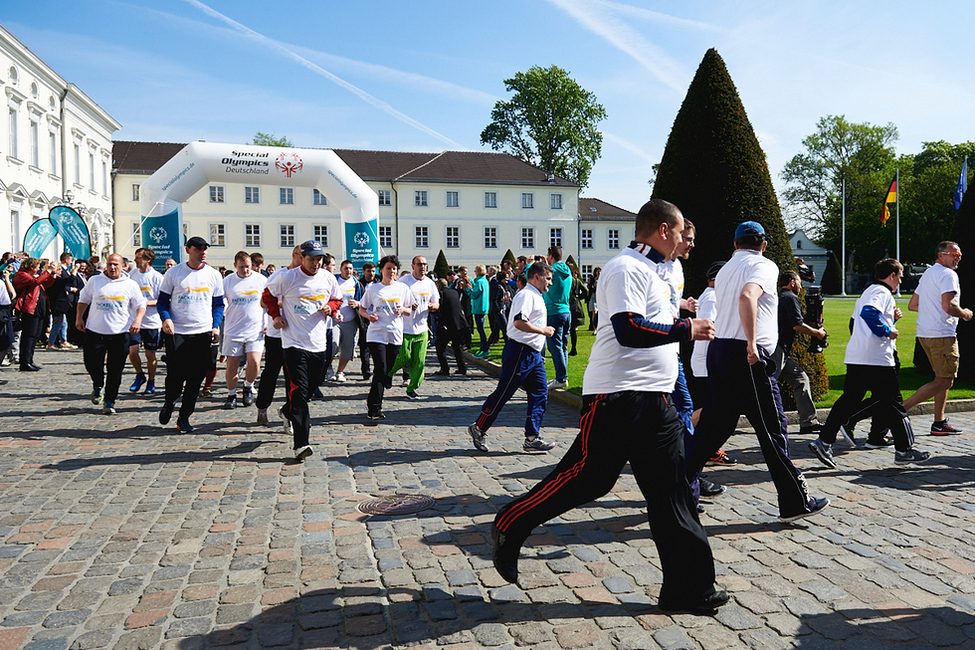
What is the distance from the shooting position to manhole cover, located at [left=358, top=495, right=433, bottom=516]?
5434mm

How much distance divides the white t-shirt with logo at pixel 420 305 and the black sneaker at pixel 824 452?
205 inches

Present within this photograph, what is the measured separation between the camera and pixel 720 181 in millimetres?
9336

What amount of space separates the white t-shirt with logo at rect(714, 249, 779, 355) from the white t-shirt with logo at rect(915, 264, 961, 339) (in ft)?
11.9

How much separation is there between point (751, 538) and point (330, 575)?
8.46ft

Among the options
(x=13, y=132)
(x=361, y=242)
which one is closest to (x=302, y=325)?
(x=361, y=242)

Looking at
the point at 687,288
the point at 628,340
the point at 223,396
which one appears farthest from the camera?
the point at 223,396

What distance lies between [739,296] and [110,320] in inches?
313

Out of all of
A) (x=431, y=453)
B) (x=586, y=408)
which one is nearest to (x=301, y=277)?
(x=431, y=453)

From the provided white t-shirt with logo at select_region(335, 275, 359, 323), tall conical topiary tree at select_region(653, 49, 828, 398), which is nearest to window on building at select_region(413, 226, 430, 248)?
white t-shirt with logo at select_region(335, 275, 359, 323)

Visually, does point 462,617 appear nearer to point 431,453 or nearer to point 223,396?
point 431,453

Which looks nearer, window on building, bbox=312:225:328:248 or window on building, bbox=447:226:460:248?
window on building, bbox=312:225:328:248

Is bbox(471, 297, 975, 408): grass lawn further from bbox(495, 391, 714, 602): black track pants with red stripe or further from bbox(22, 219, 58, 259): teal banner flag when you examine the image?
bbox(22, 219, 58, 259): teal banner flag

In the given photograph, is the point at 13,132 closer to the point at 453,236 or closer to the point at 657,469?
the point at 453,236

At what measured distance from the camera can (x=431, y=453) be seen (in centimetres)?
746
